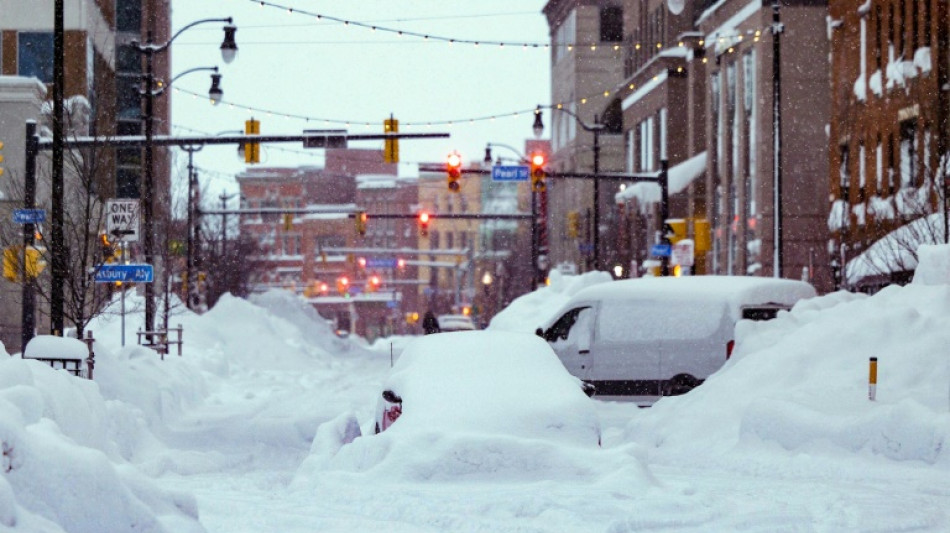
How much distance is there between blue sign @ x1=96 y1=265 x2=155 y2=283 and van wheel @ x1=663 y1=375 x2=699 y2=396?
331 inches

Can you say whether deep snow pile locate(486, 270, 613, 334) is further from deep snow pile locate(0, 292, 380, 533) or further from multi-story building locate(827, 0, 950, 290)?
multi-story building locate(827, 0, 950, 290)

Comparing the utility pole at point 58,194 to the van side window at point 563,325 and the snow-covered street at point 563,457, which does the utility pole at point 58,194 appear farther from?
the van side window at point 563,325

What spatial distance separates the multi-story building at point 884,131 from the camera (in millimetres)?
37719

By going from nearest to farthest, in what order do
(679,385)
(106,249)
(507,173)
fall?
(679,385), (106,249), (507,173)

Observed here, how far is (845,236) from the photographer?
157 feet

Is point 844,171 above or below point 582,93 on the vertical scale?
below

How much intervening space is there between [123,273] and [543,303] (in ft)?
85.9

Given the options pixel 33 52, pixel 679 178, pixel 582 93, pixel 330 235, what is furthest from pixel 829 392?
pixel 330 235

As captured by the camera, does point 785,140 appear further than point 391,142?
Yes

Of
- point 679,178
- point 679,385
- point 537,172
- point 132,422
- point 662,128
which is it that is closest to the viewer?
point 132,422

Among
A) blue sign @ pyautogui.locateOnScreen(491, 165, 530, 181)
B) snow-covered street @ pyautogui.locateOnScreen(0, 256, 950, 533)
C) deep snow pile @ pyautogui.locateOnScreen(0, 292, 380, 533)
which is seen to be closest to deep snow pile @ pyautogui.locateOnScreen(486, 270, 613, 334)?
blue sign @ pyautogui.locateOnScreen(491, 165, 530, 181)

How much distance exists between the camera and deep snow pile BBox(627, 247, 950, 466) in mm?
15953

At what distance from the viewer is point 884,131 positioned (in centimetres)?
4725

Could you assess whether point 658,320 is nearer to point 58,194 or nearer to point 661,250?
point 58,194
